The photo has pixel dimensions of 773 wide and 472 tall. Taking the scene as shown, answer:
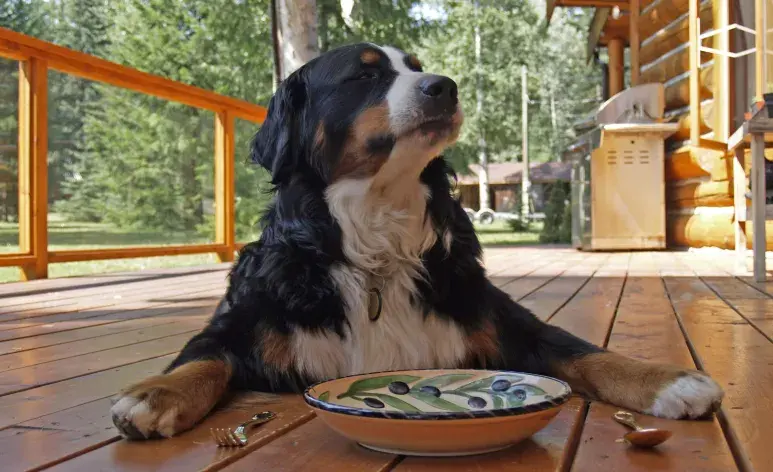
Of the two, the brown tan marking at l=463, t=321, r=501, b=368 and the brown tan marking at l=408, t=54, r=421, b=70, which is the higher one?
the brown tan marking at l=408, t=54, r=421, b=70

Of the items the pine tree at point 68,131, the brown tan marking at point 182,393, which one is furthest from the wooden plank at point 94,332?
the pine tree at point 68,131

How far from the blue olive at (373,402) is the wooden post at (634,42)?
29.5ft

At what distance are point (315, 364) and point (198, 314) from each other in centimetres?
195

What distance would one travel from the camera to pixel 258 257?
7.40ft

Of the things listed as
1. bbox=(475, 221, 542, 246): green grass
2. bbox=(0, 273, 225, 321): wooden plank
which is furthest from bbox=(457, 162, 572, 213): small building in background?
bbox=(0, 273, 225, 321): wooden plank

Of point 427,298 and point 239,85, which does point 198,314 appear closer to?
point 427,298

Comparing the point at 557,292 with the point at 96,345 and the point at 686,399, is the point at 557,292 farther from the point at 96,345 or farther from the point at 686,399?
the point at 686,399

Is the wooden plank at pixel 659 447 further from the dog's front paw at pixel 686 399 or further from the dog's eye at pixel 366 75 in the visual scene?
the dog's eye at pixel 366 75

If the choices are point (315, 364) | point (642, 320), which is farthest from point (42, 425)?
point (642, 320)

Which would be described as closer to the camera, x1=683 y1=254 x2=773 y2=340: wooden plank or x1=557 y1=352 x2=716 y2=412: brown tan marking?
x1=557 y1=352 x2=716 y2=412: brown tan marking

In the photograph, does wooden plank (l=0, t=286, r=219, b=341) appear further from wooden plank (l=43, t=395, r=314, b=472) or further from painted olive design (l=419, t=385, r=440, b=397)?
painted olive design (l=419, t=385, r=440, b=397)

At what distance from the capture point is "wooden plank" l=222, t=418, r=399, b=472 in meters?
1.39

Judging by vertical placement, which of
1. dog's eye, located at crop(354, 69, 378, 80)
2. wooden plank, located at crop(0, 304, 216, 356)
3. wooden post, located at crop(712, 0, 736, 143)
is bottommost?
wooden plank, located at crop(0, 304, 216, 356)

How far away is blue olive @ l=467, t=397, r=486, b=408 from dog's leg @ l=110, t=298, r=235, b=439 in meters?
0.59
